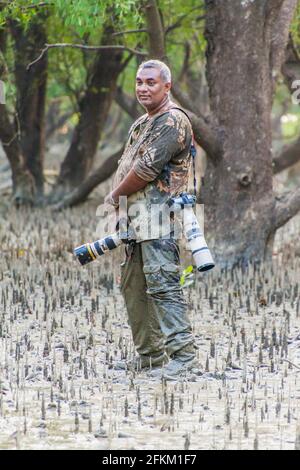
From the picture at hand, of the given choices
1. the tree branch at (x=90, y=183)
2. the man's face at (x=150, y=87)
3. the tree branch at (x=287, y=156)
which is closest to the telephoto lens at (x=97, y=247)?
the man's face at (x=150, y=87)

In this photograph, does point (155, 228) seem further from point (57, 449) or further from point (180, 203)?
point (57, 449)

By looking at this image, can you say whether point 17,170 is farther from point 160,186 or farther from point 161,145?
point 161,145

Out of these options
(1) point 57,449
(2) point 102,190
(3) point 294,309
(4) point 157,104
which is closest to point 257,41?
(3) point 294,309

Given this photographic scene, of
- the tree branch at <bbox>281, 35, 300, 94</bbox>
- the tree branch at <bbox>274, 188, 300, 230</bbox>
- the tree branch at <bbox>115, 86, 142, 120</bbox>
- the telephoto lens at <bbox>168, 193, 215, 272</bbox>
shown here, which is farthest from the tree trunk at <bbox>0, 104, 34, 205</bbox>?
the telephoto lens at <bbox>168, 193, 215, 272</bbox>

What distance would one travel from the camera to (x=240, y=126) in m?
8.98

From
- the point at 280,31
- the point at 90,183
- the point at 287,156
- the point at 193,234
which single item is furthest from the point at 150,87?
the point at 90,183

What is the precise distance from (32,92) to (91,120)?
1.14 meters

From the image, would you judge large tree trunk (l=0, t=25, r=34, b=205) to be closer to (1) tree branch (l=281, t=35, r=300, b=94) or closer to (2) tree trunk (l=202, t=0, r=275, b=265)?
(1) tree branch (l=281, t=35, r=300, b=94)

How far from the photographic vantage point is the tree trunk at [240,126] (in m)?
8.88

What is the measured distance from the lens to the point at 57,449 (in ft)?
14.9

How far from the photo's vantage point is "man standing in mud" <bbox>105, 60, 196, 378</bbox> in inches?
222

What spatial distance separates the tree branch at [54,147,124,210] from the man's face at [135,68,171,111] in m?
7.27

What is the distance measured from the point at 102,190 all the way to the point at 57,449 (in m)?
12.1
